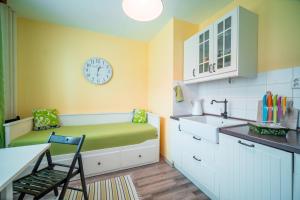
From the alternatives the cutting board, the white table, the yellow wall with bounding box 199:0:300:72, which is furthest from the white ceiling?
the white table

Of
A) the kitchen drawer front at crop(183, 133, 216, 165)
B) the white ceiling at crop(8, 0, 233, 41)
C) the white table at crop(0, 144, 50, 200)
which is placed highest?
the white ceiling at crop(8, 0, 233, 41)

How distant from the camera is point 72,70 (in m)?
2.44

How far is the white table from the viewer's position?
2.33 feet

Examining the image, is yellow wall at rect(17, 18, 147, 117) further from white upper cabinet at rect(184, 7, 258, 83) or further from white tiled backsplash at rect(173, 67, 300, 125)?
white upper cabinet at rect(184, 7, 258, 83)

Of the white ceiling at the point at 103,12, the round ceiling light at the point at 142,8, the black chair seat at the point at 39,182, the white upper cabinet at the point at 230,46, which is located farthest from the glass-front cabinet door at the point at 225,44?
the black chair seat at the point at 39,182

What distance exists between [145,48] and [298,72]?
2.49 m

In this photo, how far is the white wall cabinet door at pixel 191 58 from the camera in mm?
1912

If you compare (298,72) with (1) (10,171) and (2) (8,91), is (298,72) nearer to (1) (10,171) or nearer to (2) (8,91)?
(1) (10,171)

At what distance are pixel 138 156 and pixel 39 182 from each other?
1.27 m

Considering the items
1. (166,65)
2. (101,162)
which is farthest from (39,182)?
(166,65)

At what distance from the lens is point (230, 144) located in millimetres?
1155

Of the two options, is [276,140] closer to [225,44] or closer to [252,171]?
[252,171]

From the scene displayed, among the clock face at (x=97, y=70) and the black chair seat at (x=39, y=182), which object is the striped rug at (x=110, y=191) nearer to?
the black chair seat at (x=39, y=182)

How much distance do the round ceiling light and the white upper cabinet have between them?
78cm
